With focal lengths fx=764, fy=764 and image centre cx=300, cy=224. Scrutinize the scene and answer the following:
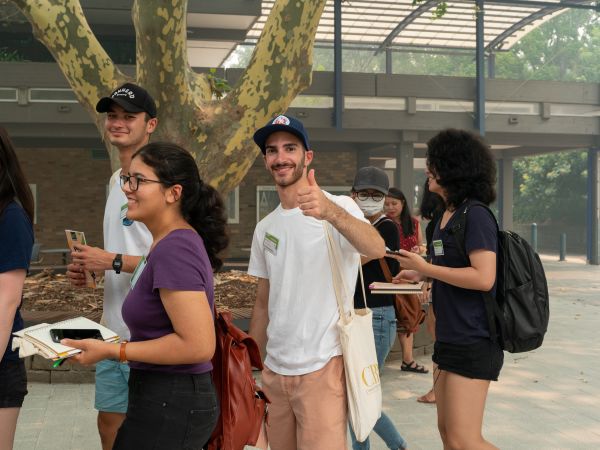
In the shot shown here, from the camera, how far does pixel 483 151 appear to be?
3.69 metres

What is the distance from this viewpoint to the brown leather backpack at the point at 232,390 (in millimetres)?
2682

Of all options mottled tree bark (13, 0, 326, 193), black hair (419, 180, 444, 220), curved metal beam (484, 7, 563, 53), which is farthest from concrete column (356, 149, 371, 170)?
black hair (419, 180, 444, 220)

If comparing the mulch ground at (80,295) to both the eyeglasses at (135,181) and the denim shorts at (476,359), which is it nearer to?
the denim shorts at (476,359)

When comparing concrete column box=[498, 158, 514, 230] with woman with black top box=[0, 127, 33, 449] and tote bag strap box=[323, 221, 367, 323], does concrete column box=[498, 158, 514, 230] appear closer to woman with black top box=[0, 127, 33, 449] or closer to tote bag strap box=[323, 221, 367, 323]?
tote bag strap box=[323, 221, 367, 323]

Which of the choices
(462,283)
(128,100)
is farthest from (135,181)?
(462,283)

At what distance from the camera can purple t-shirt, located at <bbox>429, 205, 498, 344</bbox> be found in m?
3.48

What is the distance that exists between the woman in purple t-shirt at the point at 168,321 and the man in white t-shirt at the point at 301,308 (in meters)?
0.74

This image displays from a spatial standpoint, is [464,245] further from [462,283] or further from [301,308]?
[301,308]

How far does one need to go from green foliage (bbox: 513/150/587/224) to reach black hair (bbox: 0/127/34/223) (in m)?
41.3

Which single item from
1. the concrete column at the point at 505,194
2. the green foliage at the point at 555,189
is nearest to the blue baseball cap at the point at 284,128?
the concrete column at the point at 505,194

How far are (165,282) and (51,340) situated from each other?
0.39 meters

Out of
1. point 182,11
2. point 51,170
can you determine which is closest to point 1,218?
point 182,11

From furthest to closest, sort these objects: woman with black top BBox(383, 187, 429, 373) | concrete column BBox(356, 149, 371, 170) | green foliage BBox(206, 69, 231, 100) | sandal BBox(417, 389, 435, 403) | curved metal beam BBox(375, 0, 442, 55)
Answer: concrete column BBox(356, 149, 371, 170) < curved metal beam BBox(375, 0, 442, 55) < green foliage BBox(206, 69, 231, 100) < woman with black top BBox(383, 187, 429, 373) < sandal BBox(417, 389, 435, 403)

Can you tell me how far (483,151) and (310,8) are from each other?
493 cm
